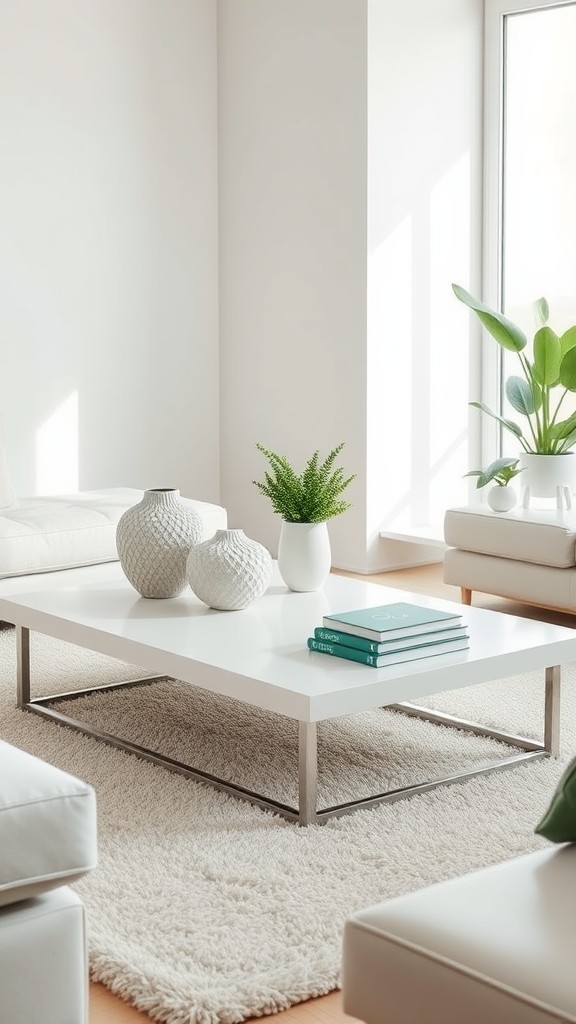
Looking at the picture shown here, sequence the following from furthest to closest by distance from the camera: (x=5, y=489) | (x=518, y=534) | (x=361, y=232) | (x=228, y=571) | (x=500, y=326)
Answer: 1. (x=361, y=232)
2. (x=500, y=326)
3. (x=5, y=489)
4. (x=518, y=534)
5. (x=228, y=571)

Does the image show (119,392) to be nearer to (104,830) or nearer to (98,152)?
(98,152)

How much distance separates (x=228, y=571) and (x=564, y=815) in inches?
64.2

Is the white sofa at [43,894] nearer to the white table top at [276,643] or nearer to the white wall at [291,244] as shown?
the white table top at [276,643]

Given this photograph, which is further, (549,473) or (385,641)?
(549,473)

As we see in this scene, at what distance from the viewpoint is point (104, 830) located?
249 centimetres

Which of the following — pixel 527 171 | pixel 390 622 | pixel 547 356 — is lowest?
pixel 390 622

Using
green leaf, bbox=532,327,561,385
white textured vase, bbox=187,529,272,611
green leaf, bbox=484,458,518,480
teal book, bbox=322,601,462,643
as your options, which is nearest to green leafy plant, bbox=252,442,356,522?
white textured vase, bbox=187,529,272,611

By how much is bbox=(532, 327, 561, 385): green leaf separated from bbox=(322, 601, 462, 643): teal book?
2.16 m

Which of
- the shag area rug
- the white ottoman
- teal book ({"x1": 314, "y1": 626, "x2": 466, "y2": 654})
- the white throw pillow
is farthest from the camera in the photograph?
the white throw pillow

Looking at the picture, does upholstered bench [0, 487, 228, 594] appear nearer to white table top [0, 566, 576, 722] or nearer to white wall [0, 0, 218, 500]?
white table top [0, 566, 576, 722]

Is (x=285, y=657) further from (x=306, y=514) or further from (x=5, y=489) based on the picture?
(x=5, y=489)

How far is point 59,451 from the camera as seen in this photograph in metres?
5.49

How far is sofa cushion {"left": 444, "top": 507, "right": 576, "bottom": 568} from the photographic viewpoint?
4.16 m

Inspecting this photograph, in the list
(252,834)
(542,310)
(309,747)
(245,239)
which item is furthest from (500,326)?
(252,834)
